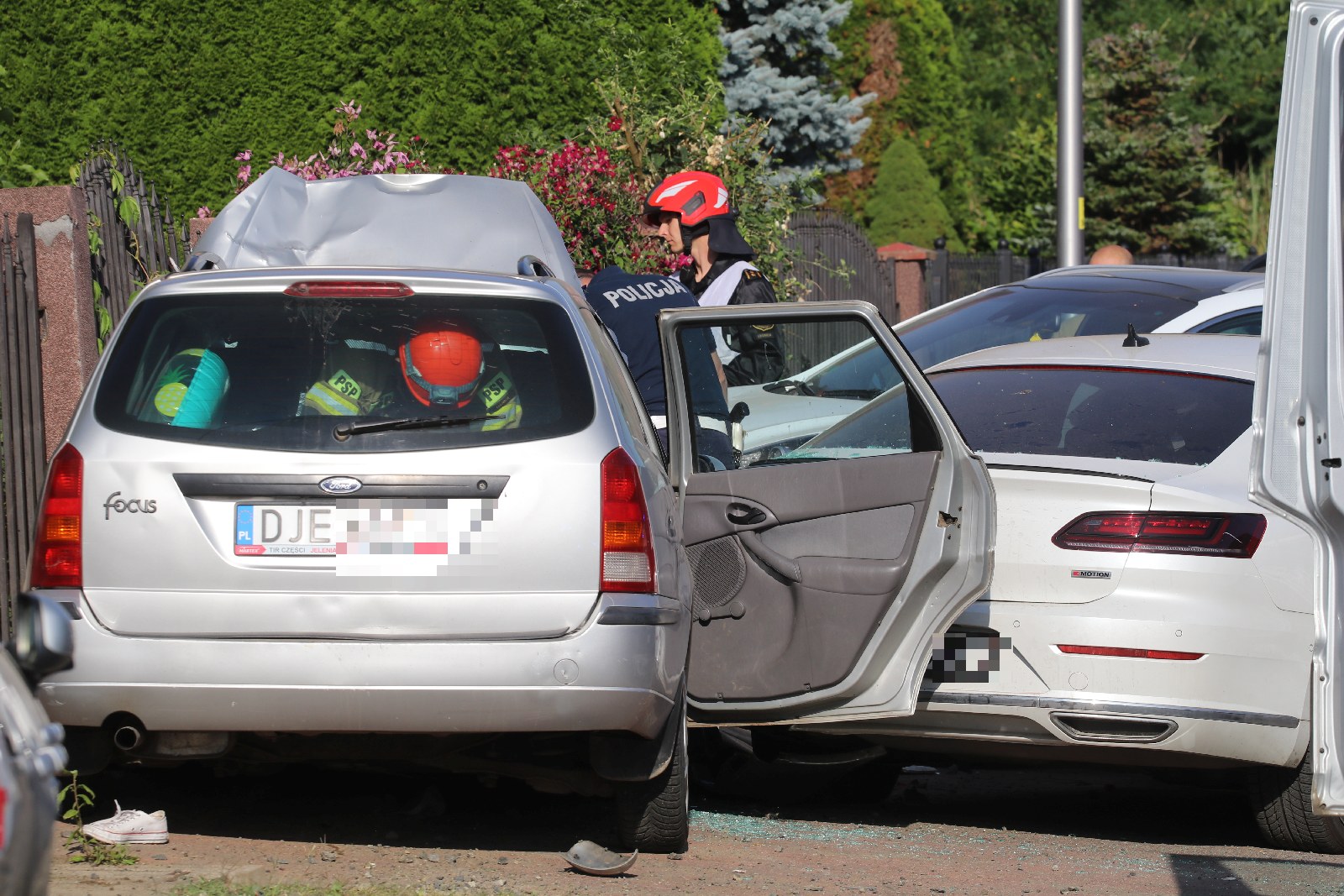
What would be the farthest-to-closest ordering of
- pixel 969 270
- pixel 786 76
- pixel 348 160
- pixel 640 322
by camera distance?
pixel 786 76, pixel 969 270, pixel 348 160, pixel 640 322

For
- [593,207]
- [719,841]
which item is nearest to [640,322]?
[719,841]

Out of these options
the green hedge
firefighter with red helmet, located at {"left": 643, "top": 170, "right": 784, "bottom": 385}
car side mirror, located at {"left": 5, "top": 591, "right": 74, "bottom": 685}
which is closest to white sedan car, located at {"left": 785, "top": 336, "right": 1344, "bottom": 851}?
firefighter with red helmet, located at {"left": 643, "top": 170, "right": 784, "bottom": 385}

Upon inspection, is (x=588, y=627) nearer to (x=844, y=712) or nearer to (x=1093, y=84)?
(x=844, y=712)

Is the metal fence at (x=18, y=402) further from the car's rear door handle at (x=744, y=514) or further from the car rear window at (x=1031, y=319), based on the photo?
the car rear window at (x=1031, y=319)

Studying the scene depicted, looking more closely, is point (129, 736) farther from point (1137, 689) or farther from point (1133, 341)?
point (1133, 341)

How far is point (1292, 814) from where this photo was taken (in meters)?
5.24

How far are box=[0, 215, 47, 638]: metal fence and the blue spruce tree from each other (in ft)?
44.7

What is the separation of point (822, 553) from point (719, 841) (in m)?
0.99

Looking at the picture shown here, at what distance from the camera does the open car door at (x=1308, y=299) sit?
3742 millimetres

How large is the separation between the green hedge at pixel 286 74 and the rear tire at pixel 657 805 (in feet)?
→ 25.4

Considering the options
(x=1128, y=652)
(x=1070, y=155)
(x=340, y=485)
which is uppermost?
(x=1070, y=155)

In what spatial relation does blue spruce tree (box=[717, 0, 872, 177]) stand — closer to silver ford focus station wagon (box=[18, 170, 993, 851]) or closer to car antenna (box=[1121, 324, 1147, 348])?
car antenna (box=[1121, 324, 1147, 348])

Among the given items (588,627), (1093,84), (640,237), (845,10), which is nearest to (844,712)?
(588,627)

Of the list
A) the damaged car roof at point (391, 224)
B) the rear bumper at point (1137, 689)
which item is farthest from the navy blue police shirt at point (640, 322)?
the rear bumper at point (1137, 689)
